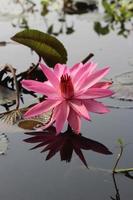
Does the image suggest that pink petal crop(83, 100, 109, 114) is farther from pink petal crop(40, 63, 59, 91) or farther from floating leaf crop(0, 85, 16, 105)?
floating leaf crop(0, 85, 16, 105)

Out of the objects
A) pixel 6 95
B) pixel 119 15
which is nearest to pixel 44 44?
pixel 6 95

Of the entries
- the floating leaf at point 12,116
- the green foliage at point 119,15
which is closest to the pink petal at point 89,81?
the floating leaf at point 12,116

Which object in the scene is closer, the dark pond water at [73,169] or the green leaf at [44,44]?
the dark pond water at [73,169]

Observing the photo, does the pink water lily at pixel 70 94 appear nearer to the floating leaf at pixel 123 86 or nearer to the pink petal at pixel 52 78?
the pink petal at pixel 52 78

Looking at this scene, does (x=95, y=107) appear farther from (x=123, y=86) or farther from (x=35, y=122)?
(x=123, y=86)

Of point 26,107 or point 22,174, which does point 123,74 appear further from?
point 22,174

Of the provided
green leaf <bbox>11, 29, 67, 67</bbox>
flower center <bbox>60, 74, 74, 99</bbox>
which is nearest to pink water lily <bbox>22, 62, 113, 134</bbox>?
flower center <bbox>60, 74, 74, 99</bbox>

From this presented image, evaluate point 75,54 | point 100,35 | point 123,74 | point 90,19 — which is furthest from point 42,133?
point 90,19
